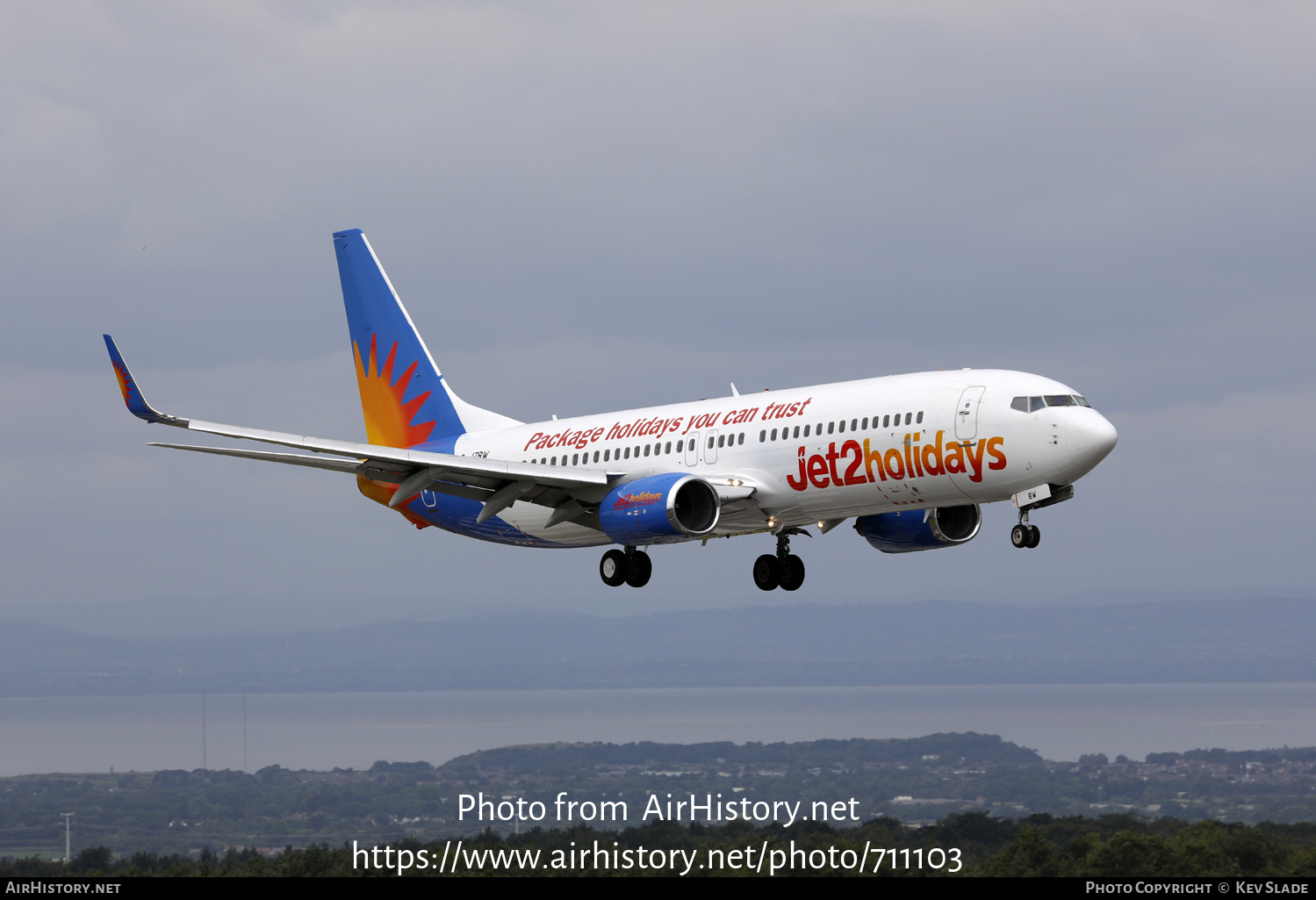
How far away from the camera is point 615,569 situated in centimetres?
5178

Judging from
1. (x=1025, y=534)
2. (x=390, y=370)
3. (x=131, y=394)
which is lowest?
(x=1025, y=534)

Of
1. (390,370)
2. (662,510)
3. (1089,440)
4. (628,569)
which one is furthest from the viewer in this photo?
(390,370)

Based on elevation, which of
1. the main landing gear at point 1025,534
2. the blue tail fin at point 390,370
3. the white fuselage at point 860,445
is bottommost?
the main landing gear at point 1025,534

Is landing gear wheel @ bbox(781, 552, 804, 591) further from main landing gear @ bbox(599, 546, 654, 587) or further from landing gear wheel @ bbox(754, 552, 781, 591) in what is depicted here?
main landing gear @ bbox(599, 546, 654, 587)

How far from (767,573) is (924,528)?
592 cm

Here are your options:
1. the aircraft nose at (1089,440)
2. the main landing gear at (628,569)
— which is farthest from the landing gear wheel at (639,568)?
the aircraft nose at (1089,440)

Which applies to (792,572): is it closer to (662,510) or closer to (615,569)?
(615,569)

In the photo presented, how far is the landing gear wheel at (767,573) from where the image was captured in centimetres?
5234

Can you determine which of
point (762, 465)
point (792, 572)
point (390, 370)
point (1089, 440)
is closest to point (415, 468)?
point (762, 465)

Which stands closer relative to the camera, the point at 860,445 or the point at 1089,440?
the point at 1089,440

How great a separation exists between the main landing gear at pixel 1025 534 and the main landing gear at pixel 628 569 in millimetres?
13890

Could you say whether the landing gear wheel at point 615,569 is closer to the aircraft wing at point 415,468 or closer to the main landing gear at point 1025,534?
the aircraft wing at point 415,468

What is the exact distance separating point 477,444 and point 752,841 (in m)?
66.4

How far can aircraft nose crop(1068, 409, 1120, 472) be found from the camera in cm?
4109
